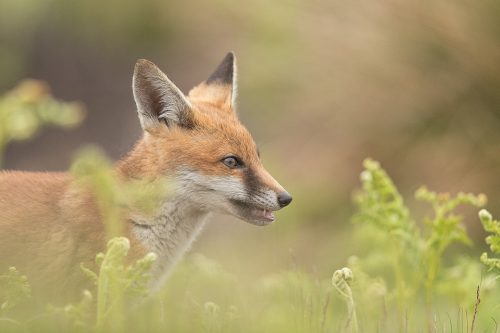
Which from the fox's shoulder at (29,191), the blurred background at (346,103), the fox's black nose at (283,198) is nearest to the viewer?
the fox's shoulder at (29,191)

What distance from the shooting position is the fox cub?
4258 millimetres

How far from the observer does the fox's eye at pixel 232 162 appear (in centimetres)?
468

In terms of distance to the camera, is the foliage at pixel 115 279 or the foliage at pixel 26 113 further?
the foliage at pixel 26 113

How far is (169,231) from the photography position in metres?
4.55

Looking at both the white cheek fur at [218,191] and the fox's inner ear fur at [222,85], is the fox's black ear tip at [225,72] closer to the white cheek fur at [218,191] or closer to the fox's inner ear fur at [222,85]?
the fox's inner ear fur at [222,85]

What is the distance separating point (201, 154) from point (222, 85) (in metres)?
0.85

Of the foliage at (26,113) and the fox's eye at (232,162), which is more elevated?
the foliage at (26,113)

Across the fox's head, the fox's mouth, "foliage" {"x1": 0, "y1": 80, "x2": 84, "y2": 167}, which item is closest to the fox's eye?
the fox's head

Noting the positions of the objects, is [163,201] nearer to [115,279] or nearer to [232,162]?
[232,162]

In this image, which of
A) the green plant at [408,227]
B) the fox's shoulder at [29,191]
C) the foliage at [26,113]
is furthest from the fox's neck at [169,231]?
the foliage at [26,113]

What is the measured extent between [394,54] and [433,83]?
445 millimetres

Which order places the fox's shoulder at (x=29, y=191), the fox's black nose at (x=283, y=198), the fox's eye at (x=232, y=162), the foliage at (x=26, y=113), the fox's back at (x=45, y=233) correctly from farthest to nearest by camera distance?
the foliage at (x=26, y=113) < the fox's eye at (x=232, y=162) < the fox's black nose at (x=283, y=198) < the fox's shoulder at (x=29, y=191) < the fox's back at (x=45, y=233)

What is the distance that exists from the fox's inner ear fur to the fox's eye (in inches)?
26.8

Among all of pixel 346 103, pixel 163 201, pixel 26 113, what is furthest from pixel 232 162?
pixel 346 103
